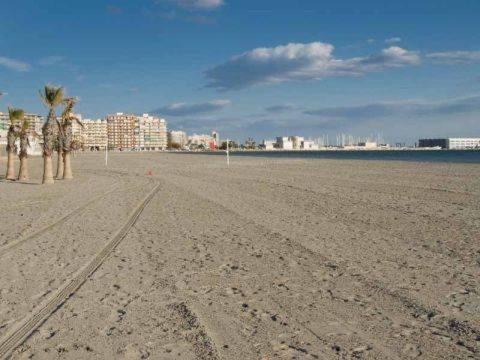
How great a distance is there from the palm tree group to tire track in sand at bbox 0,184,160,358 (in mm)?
18481

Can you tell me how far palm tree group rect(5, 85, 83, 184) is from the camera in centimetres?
2666

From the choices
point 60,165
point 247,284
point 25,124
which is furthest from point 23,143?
point 247,284

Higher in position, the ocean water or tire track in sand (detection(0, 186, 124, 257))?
the ocean water

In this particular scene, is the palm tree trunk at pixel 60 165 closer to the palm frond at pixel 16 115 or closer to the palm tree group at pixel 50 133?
the palm tree group at pixel 50 133

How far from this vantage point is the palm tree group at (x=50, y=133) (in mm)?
26656

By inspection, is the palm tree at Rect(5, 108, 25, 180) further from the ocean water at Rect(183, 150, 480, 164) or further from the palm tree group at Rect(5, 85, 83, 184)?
the ocean water at Rect(183, 150, 480, 164)

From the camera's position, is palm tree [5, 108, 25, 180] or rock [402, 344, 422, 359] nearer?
rock [402, 344, 422, 359]

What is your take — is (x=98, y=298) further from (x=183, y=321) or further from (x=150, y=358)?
(x=150, y=358)

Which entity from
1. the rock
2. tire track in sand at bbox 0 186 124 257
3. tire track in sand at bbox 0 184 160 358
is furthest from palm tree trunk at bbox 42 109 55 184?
the rock

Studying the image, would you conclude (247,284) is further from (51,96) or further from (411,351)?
(51,96)

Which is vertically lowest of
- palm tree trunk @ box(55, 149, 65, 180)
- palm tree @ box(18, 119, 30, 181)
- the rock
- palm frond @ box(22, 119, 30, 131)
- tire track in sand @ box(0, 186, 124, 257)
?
the rock

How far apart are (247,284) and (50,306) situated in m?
2.58

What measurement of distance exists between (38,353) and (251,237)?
621cm

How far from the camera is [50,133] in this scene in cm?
2675
